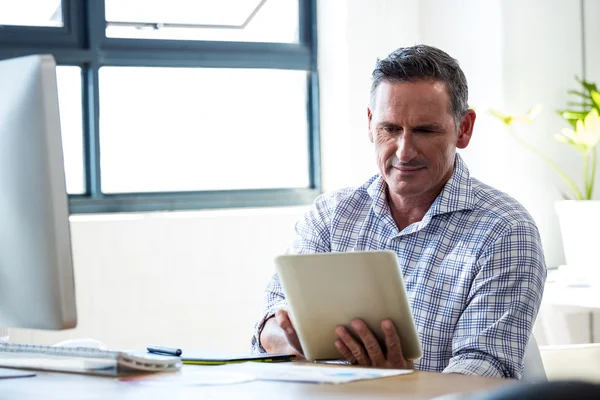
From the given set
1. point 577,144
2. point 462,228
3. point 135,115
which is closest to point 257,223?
point 135,115

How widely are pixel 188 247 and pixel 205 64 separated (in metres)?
0.77

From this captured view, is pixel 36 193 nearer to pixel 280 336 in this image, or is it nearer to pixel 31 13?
pixel 280 336

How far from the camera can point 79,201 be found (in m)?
3.64

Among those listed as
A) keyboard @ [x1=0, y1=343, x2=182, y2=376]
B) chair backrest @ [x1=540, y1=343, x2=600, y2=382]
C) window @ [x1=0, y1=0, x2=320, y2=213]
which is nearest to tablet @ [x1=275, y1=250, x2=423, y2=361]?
keyboard @ [x1=0, y1=343, x2=182, y2=376]

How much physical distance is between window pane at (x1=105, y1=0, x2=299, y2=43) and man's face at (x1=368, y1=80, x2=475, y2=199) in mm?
1845

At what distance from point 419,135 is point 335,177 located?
5.92 ft

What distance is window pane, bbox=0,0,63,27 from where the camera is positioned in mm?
3549

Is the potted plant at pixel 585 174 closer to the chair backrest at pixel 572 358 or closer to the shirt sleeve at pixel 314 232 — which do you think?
the chair backrest at pixel 572 358

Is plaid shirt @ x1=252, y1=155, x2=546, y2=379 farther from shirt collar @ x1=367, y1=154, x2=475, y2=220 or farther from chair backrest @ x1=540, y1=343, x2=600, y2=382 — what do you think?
chair backrest @ x1=540, y1=343, x2=600, y2=382

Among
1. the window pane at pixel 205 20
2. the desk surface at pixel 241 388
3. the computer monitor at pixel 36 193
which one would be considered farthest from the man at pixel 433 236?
the window pane at pixel 205 20

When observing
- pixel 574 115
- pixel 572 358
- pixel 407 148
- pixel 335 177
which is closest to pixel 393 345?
pixel 407 148

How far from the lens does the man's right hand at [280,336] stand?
1.85 metres

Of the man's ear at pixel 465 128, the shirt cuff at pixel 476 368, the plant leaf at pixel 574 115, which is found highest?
the plant leaf at pixel 574 115

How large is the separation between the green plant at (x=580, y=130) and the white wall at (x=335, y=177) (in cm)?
6
